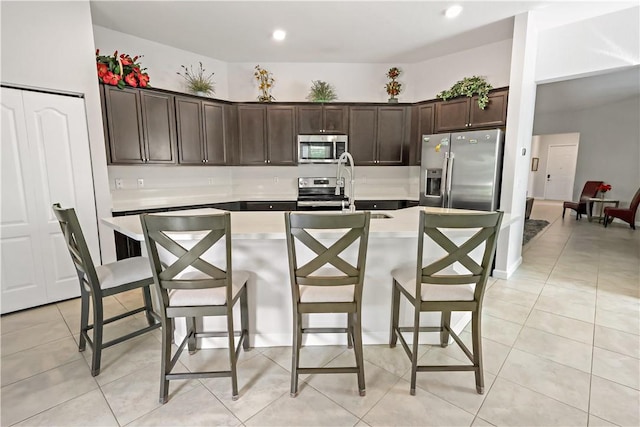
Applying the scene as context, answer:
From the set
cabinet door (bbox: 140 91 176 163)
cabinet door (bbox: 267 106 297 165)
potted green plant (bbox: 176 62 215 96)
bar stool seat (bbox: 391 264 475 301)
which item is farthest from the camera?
cabinet door (bbox: 267 106 297 165)

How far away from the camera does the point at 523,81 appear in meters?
3.24

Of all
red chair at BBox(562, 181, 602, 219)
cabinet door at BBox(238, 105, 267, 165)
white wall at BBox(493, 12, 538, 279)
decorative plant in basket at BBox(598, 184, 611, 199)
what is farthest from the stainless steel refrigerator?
decorative plant in basket at BBox(598, 184, 611, 199)

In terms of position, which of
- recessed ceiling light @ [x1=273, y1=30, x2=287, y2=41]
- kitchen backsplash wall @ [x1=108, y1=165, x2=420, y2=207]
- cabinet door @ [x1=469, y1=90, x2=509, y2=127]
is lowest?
kitchen backsplash wall @ [x1=108, y1=165, x2=420, y2=207]

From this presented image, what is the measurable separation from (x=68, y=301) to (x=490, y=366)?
378 cm

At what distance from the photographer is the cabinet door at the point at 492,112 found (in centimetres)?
349

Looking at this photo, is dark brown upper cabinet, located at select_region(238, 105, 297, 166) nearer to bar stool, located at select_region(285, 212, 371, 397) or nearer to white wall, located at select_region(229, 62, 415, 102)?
white wall, located at select_region(229, 62, 415, 102)

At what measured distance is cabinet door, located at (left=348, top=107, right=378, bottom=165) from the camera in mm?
4527

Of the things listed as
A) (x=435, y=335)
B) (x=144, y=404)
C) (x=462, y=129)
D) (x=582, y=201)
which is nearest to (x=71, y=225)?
(x=144, y=404)

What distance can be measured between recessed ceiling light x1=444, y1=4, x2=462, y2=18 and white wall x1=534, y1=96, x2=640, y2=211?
7038mm

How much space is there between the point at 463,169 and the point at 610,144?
6.87 metres

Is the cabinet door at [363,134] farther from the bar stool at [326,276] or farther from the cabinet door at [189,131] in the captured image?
the bar stool at [326,276]

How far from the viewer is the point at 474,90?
145 inches

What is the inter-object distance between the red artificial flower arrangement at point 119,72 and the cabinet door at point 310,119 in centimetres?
202

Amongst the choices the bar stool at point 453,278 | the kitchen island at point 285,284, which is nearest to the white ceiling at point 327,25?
the kitchen island at point 285,284
